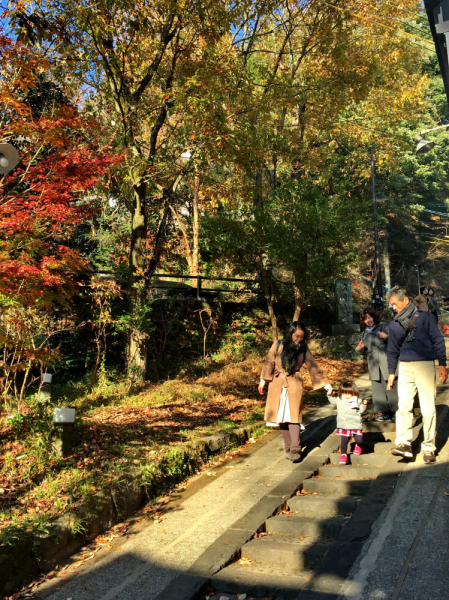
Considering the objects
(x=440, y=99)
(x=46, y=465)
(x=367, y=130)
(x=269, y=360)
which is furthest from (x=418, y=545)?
(x=440, y=99)

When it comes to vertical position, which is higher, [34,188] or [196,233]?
[196,233]

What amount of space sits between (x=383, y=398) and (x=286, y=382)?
73.6 inches

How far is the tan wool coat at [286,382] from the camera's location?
252 inches

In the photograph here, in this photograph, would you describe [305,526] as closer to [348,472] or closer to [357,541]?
[357,541]

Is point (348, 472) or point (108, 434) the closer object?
point (348, 472)

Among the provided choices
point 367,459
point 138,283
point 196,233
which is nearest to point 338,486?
point 367,459

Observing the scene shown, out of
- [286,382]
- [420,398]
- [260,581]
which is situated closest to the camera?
[260,581]

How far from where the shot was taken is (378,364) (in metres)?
7.54

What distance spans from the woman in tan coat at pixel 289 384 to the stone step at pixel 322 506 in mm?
1241

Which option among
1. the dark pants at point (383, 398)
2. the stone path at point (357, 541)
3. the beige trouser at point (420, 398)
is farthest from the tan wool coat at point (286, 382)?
the dark pants at point (383, 398)

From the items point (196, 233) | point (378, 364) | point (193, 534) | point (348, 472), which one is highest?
point (196, 233)

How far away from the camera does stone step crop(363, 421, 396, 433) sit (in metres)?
6.91

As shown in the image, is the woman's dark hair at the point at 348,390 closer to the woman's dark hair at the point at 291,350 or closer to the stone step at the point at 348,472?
the woman's dark hair at the point at 291,350

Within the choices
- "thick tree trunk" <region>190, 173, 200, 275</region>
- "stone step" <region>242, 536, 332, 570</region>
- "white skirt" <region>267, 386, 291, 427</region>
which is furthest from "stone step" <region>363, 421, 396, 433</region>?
"thick tree trunk" <region>190, 173, 200, 275</region>
